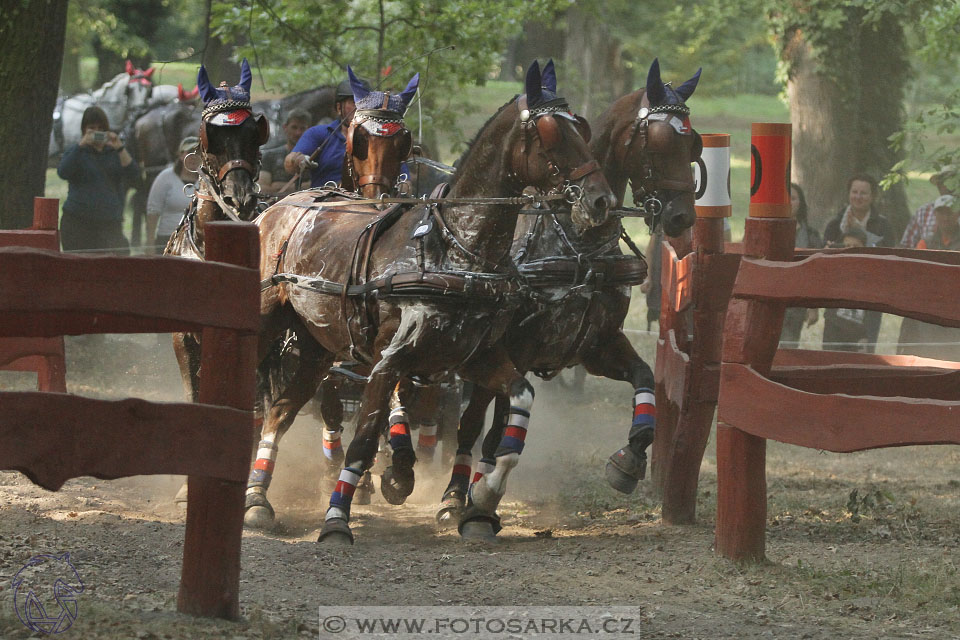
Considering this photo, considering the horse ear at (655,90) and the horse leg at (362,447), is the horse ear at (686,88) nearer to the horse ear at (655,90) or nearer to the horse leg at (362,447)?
the horse ear at (655,90)

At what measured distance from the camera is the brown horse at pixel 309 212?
303 inches

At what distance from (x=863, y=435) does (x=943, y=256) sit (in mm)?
1699

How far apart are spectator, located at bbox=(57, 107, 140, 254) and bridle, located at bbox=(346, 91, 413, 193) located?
7.14 metres

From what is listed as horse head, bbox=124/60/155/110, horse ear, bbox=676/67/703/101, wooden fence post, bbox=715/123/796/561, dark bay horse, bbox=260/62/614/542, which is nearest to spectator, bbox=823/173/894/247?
horse ear, bbox=676/67/703/101

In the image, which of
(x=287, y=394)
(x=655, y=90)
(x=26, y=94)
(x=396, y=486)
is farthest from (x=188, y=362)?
(x=26, y=94)

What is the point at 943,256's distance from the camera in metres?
6.02

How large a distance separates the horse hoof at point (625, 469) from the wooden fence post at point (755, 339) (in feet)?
4.55

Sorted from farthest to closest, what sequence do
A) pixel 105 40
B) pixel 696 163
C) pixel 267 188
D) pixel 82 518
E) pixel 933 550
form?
pixel 105 40
pixel 267 188
pixel 696 163
pixel 82 518
pixel 933 550

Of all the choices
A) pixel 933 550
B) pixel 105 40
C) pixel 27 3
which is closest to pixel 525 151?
pixel 933 550

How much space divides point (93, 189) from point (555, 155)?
31.7 feet

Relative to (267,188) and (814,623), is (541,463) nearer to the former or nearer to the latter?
(267,188)

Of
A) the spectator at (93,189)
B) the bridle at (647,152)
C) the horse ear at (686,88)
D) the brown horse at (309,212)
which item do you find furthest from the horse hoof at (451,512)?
the spectator at (93,189)

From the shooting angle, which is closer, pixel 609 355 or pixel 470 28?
pixel 609 355

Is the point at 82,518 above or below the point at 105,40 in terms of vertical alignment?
below
